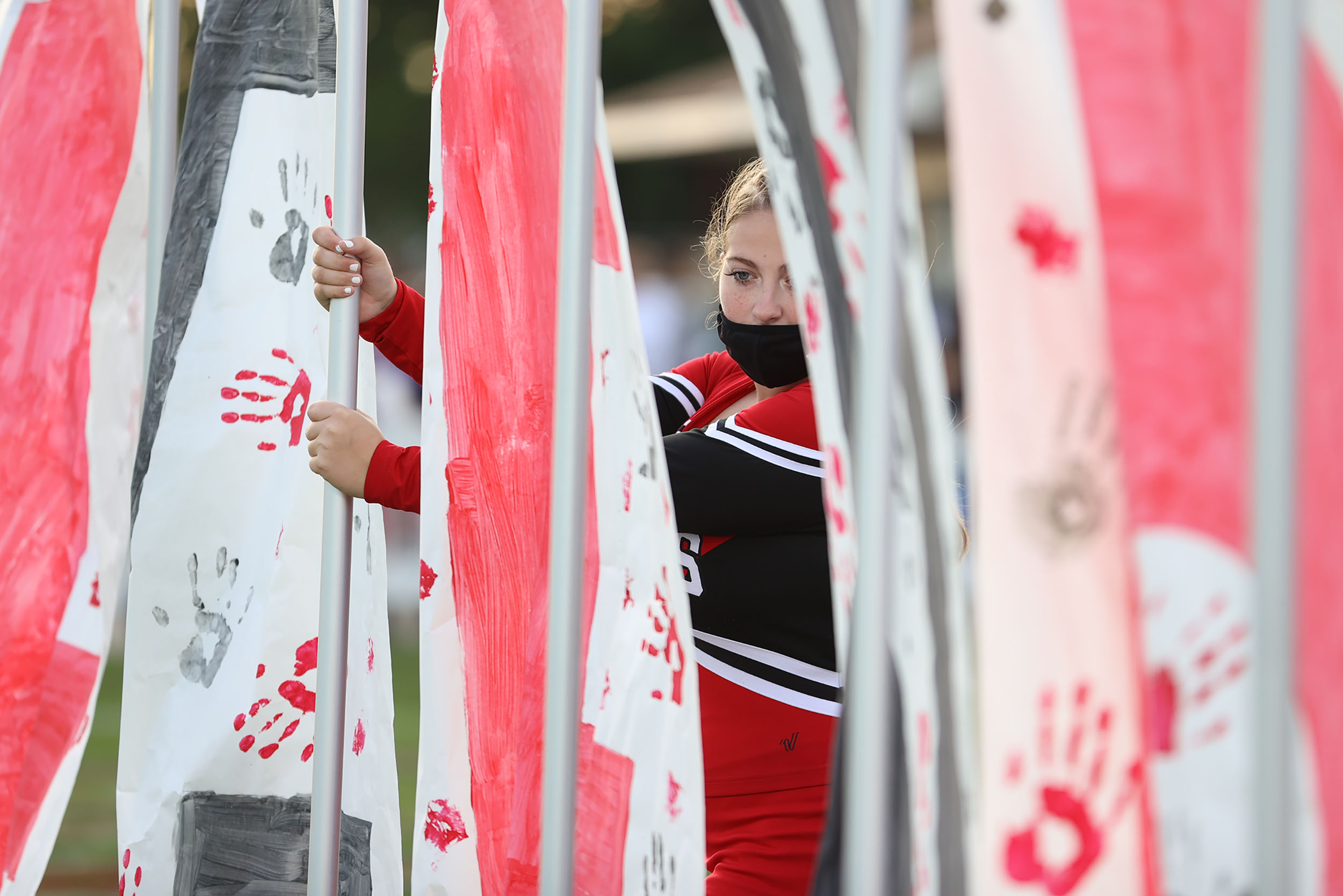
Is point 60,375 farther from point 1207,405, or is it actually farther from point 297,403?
point 1207,405

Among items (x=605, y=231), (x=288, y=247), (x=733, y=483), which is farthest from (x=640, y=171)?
(x=605, y=231)

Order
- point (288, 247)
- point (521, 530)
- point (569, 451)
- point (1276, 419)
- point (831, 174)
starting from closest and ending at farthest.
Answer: point (1276, 419), point (831, 174), point (569, 451), point (521, 530), point (288, 247)

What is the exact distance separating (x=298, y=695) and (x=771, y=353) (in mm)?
676

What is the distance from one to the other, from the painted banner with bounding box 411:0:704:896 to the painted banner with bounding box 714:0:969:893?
178mm

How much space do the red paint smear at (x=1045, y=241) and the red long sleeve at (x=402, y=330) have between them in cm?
90

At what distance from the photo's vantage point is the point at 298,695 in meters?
1.52

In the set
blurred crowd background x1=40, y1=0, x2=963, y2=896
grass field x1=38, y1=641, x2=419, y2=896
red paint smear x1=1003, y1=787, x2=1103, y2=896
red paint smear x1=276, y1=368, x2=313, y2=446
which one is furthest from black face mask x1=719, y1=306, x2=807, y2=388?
blurred crowd background x1=40, y1=0, x2=963, y2=896

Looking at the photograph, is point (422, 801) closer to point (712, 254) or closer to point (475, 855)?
point (475, 855)

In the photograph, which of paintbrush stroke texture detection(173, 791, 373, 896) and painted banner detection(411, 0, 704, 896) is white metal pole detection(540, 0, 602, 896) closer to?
painted banner detection(411, 0, 704, 896)

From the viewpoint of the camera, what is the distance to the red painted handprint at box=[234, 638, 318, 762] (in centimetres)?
149

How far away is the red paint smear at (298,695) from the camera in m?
1.51

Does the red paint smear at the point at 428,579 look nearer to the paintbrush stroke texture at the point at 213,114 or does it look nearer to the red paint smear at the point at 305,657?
the red paint smear at the point at 305,657

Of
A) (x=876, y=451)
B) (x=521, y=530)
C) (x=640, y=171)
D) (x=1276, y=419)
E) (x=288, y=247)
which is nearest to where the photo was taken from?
(x=1276, y=419)

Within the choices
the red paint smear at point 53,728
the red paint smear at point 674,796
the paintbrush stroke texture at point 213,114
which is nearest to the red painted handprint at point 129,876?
the red paint smear at point 53,728
